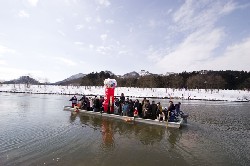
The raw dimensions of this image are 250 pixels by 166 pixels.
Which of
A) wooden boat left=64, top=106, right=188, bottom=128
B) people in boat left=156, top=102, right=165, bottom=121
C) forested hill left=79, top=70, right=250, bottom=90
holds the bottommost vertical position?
wooden boat left=64, top=106, right=188, bottom=128

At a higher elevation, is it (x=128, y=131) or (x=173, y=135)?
(x=128, y=131)

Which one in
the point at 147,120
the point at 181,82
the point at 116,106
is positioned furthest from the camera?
the point at 181,82

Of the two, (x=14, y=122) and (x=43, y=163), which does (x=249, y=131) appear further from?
(x=14, y=122)

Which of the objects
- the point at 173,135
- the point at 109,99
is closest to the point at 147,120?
the point at 173,135

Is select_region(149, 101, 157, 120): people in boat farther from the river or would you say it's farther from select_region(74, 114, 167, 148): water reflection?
the river

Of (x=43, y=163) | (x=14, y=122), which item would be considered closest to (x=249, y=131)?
(x=43, y=163)

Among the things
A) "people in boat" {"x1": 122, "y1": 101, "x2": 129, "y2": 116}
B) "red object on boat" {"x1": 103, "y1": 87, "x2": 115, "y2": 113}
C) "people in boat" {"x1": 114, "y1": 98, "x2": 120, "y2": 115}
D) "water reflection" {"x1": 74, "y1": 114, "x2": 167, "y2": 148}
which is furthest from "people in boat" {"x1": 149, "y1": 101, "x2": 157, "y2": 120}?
"red object on boat" {"x1": 103, "y1": 87, "x2": 115, "y2": 113}

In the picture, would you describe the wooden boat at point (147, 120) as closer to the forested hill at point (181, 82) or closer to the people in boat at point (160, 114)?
the people in boat at point (160, 114)

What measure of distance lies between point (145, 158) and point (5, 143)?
674cm

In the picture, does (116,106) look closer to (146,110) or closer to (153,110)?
(146,110)

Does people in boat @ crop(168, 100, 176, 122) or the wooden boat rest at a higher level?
people in boat @ crop(168, 100, 176, 122)

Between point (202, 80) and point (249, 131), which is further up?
point (202, 80)

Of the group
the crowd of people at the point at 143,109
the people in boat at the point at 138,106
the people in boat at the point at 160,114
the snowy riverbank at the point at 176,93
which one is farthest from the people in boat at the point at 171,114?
the snowy riverbank at the point at 176,93

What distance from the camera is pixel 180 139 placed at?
1495cm
